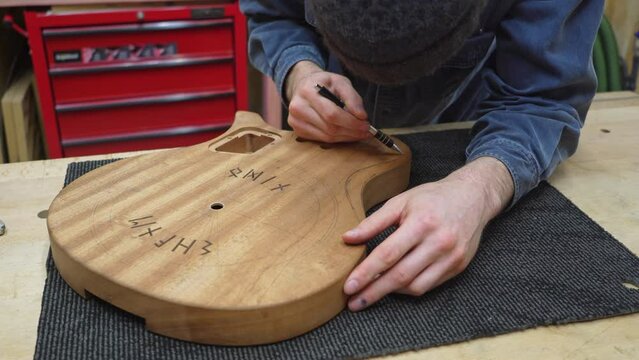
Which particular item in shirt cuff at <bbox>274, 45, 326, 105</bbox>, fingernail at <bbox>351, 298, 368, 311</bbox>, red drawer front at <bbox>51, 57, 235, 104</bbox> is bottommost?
red drawer front at <bbox>51, 57, 235, 104</bbox>

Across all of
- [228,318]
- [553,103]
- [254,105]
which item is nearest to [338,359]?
[228,318]

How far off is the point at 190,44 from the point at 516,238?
1142 mm

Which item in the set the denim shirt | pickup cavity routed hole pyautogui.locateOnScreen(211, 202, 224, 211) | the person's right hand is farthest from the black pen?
pickup cavity routed hole pyautogui.locateOnScreen(211, 202, 224, 211)

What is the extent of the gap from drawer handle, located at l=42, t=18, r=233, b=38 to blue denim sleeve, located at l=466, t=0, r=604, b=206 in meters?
0.92

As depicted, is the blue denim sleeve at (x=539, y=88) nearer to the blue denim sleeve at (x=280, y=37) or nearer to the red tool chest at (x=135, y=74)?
the blue denim sleeve at (x=280, y=37)

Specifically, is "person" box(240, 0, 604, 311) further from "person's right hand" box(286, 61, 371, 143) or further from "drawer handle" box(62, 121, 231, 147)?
"drawer handle" box(62, 121, 231, 147)

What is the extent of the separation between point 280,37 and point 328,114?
0.27 meters

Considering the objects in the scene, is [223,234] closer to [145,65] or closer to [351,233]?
[351,233]

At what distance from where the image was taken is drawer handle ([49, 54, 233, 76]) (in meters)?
1.51

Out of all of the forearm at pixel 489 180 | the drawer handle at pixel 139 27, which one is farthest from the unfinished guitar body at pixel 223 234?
the drawer handle at pixel 139 27

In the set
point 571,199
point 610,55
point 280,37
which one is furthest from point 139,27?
point 610,55

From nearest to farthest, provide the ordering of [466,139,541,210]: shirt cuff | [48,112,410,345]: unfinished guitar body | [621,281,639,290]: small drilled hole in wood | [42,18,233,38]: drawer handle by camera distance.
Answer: [48,112,410,345]: unfinished guitar body, [621,281,639,290]: small drilled hole in wood, [466,139,541,210]: shirt cuff, [42,18,233,38]: drawer handle

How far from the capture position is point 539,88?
84cm

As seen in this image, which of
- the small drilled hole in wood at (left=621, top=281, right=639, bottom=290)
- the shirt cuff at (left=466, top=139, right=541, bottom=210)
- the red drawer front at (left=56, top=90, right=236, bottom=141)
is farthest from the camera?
the red drawer front at (left=56, top=90, right=236, bottom=141)
